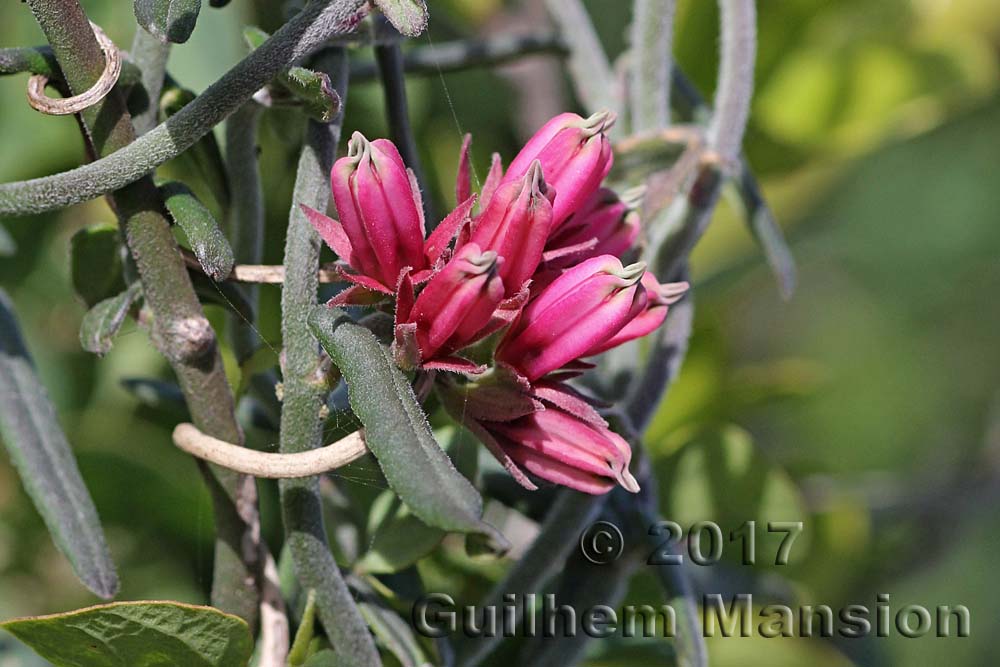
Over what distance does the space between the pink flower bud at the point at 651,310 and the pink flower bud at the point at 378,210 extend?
0.43 feet

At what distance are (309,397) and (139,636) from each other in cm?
17

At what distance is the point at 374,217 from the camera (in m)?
0.57

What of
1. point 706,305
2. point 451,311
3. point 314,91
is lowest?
point 706,305

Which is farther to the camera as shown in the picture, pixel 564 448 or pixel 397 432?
pixel 564 448

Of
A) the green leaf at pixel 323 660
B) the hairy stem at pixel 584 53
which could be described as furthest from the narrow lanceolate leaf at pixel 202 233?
the hairy stem at pixel 584 53

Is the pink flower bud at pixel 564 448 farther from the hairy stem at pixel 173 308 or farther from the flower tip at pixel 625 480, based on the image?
the hairy stem at pixel 173 308

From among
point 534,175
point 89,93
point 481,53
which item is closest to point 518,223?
point 534,175

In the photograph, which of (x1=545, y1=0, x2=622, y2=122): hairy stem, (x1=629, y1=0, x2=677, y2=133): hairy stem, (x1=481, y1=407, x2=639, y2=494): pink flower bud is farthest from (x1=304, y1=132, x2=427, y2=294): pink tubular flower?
(x1=545, y1=0, x2=622, y2=122): hairy stem

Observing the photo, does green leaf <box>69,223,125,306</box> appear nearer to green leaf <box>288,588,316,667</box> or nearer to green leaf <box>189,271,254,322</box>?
green leaf <box>189,271,254,322</box>

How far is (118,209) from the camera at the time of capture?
1.98 feet

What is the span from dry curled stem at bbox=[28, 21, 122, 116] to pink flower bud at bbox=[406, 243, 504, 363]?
193mm

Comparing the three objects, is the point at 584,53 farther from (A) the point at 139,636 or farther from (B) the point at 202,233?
(A) the point at 139,636

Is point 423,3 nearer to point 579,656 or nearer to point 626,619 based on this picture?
point 579,656

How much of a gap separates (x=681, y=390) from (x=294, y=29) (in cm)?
84
